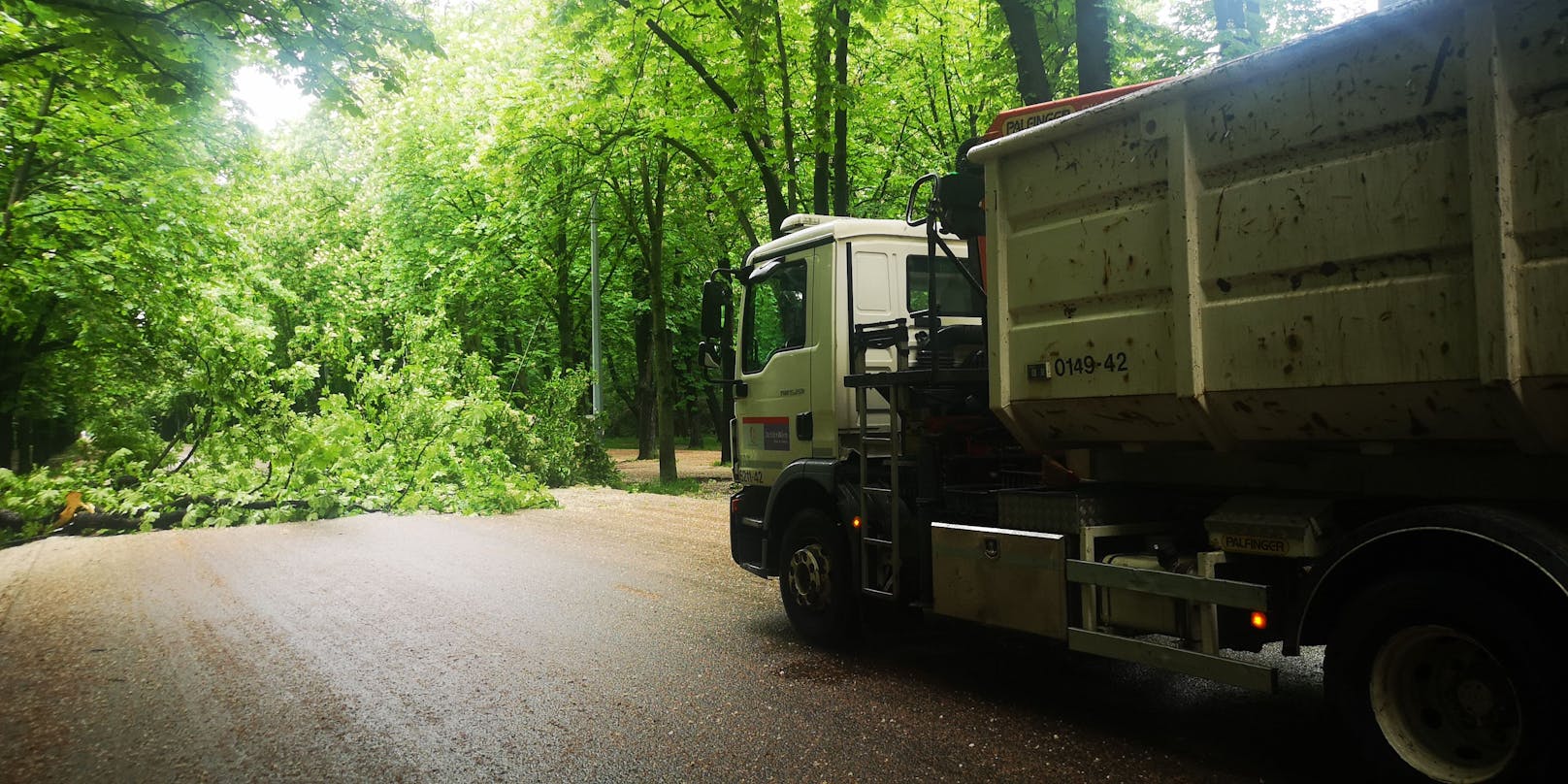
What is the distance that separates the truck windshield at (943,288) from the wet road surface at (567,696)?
2238mm

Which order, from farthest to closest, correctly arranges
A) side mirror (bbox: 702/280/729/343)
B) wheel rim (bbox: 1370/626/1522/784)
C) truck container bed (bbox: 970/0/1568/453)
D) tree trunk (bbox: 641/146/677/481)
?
1. tree trunk (bbox: 641/146/677/481)
2. side mirror (bbox: 702/280/729/343)
3. wheel rim (bbox: 1370/626/1522/784)
4. truck container bed (bbox: 970/0/1568/453)

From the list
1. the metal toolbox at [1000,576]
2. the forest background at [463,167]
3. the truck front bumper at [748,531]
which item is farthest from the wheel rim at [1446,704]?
the forest background at [463,167]

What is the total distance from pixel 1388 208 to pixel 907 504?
318 centimetres

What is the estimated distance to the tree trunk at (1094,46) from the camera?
1006 centimetres

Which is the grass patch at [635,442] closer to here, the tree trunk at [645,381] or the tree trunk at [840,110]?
the tree trunk at [645,381]

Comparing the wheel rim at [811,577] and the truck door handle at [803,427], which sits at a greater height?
the truck door handle at [803,427]

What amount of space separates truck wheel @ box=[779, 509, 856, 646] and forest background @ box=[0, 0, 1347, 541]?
518 cm

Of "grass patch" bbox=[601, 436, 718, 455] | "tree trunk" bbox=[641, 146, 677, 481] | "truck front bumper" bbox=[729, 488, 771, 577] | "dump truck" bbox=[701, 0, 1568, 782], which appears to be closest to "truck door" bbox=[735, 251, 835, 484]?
"truck front bumper" bbox=[729, 488, 771, 577]

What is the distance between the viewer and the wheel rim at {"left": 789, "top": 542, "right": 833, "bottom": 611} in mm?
6773

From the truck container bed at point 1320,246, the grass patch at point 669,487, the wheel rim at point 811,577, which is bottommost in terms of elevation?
the grass patch at point 669,487

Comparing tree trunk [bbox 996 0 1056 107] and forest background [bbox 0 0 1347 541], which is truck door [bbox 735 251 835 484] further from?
tree trunk [bbox 996 0 1056 107]

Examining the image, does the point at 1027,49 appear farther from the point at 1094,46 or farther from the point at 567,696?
the point at 567,696

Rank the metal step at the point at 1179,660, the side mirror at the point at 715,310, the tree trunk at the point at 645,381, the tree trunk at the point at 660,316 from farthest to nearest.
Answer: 1. the tree trunk at the point at 645,381
2. the tree trunk at the point at 660,316
3. the side mirror at the point at 715,310
4. the metal step at the point at 1179,660

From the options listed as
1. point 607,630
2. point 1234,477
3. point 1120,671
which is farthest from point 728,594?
point 1234,477
